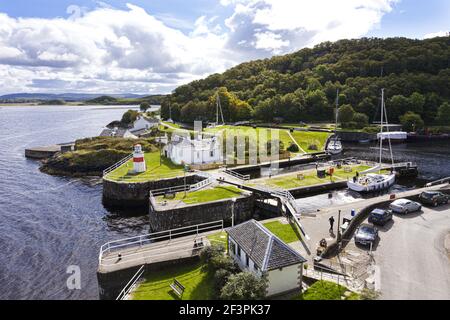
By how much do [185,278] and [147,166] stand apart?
33910 millimetres

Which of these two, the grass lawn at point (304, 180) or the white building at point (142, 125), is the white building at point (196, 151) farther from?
the white building at point (142, 125)

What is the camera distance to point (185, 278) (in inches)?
785

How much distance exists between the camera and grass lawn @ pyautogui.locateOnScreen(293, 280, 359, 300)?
1636 cm

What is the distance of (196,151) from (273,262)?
3585cm

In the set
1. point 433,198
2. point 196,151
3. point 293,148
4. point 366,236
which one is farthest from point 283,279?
point 293,148

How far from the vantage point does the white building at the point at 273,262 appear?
17141 millimetres

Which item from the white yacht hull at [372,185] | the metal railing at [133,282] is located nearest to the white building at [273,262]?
the metal railing at [133,282]

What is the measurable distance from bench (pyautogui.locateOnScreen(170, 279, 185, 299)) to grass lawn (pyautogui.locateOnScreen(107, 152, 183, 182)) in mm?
26393

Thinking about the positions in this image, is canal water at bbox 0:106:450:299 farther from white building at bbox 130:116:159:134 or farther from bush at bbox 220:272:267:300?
white building at bbox 130:116:159:134

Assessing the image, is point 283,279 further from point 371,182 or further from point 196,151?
point 196,151

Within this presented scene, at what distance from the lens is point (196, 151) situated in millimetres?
51562

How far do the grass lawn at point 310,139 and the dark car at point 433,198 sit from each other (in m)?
35.1

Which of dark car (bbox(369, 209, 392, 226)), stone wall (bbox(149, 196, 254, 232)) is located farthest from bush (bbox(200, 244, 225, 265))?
dark car (bbox(369, 209, 392, 226))

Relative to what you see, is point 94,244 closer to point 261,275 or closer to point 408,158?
point 261,275
